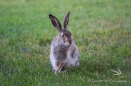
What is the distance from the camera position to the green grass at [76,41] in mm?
5406

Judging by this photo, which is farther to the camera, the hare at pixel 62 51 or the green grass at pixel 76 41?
the hare at pixel 62 51

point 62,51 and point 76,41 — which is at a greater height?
point 62,51

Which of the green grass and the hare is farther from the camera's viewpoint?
the hare

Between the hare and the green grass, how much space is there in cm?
15

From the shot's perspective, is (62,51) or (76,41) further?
(76,41)

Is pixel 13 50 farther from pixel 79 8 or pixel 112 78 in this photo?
pixel 79 8

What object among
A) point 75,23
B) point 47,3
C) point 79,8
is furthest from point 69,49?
point 47,3

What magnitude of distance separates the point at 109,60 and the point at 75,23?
13.4 feet

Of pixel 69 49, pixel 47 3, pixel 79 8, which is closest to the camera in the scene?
pixel 69 49

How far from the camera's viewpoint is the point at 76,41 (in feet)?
26.4

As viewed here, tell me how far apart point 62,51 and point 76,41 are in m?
2.36

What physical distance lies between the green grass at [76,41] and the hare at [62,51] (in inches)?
5.8

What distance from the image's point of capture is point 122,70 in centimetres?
584

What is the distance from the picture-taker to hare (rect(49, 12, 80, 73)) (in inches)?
220
